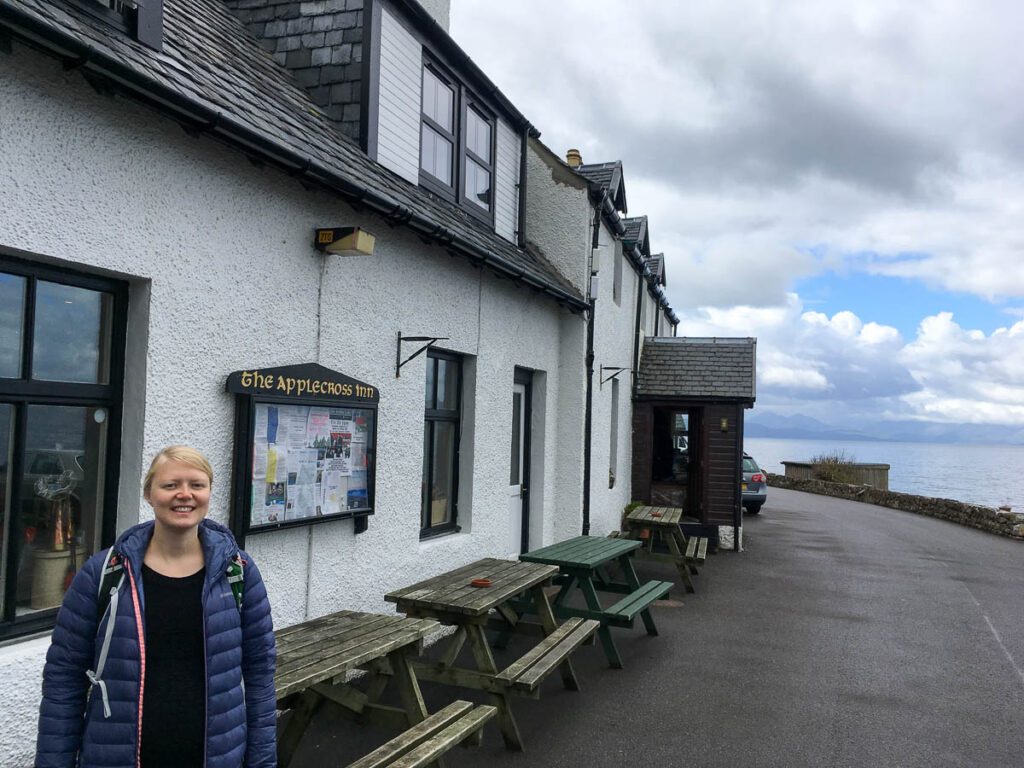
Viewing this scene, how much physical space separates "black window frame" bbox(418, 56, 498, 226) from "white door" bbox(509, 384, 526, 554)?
212 cm

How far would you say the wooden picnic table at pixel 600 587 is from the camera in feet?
22.8

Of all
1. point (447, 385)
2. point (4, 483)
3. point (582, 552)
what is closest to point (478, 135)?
point (447, 385)

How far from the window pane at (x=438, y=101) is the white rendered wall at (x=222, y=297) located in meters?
1.73

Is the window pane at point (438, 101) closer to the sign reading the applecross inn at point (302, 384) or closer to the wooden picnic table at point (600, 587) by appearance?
the sign reading the applecross inn at point (302, 384)

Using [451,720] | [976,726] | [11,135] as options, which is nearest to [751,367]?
[976,726]

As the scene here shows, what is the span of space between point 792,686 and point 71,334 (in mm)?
5726

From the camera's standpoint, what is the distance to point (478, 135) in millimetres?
9062

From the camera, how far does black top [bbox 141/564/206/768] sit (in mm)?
2494

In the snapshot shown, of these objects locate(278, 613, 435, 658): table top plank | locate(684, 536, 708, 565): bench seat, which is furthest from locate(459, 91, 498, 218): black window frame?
locate(684, 536, 708, 565): bench seat

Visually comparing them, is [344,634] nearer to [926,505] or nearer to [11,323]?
[11,323]

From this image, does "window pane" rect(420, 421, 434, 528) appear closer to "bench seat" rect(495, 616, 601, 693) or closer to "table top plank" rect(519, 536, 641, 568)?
"table top plank" rect(519, 536, 641, 568)

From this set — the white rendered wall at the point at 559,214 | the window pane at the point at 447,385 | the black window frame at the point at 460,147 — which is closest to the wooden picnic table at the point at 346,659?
the window pane at the point at 447,385

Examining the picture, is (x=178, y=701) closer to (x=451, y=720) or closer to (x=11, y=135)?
(x=451, y=720)

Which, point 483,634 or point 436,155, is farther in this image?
point 436,155
